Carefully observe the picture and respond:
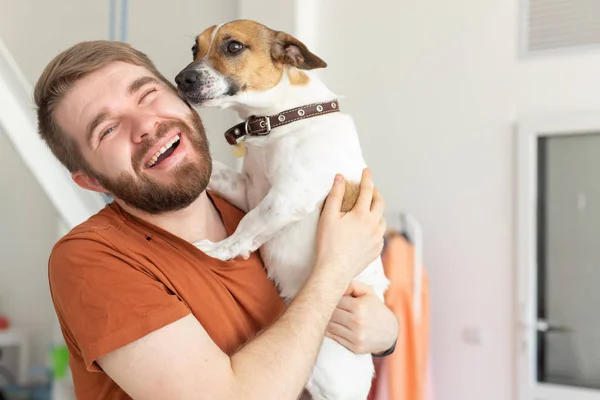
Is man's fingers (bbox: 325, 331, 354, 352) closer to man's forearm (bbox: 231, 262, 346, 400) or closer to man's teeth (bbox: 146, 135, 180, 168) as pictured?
man's forearm (bbox: 231, 262, 346, 400)

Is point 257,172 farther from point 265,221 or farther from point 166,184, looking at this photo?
point 166,184

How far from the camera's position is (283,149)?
1.24 metres

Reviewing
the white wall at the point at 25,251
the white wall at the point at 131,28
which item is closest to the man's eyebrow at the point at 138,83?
the white wall at the point at 131,28

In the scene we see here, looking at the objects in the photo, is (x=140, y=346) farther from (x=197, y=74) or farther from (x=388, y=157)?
(x=388, y=157)

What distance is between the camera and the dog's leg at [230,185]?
138 cm

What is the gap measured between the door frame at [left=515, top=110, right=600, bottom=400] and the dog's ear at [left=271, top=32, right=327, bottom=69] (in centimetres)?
135

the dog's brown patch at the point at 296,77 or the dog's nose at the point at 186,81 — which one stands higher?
the dog's brown patch at the point at 296,77

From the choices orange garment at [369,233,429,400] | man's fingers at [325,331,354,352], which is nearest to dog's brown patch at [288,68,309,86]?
man's fingers at [325,331,354,352]

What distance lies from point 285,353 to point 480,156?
1759 mm

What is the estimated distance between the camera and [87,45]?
1.15 meters

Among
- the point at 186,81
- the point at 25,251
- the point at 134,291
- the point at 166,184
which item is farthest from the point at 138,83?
the point at 25,251

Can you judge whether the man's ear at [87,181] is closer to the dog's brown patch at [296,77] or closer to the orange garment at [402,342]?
the dog's brown patch at [296,77]

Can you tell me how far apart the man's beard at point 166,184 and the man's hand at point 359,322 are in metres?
0.41

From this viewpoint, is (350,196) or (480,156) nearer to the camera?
(350,196)
